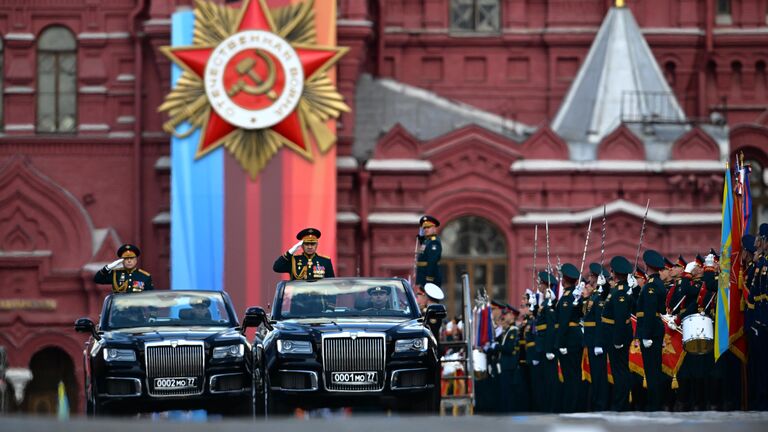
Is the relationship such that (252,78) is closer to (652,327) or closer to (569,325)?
(569,325)

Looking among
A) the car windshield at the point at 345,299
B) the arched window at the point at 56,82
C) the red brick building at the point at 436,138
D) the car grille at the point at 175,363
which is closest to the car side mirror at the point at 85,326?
the car grille at the point at 175,363

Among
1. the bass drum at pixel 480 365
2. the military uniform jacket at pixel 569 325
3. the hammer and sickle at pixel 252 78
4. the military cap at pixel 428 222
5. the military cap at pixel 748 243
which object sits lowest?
the bass drum at pixel 480 365

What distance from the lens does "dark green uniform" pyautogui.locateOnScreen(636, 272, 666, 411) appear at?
18625 millimetres

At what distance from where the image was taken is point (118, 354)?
16172mm

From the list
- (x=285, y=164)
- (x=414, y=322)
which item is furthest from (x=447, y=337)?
(x=414, y=322)

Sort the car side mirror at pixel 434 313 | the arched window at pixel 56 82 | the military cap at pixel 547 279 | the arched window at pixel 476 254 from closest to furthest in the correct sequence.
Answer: the car side mirror at pixel 434 313 < the military cap at pixel 547 279 < the arched window at pixel 476 254 < the arched window at pixel 56 82

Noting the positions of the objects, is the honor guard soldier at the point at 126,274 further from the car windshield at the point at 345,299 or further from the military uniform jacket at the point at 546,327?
the military uniform jacket at the point at 546,327

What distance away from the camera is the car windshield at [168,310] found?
17.2m

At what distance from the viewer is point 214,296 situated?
17.7 meters

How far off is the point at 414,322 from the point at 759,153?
21.3 metres

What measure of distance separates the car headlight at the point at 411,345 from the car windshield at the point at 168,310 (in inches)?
82.5

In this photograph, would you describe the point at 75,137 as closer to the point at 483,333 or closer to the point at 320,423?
the point at 483,333

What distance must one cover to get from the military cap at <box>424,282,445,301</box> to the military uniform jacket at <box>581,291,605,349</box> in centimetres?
179

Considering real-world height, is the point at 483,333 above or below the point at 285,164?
below
